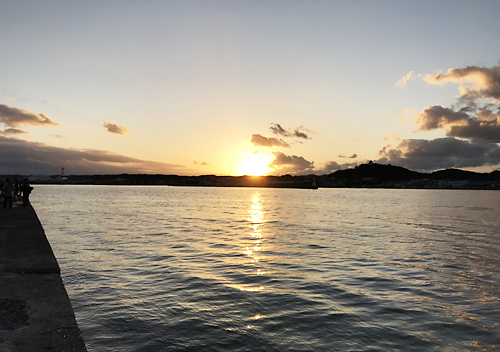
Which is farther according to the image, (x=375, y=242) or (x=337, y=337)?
(x=375, y=242)

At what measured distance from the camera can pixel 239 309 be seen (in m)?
9.34

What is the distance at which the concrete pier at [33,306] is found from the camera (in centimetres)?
492

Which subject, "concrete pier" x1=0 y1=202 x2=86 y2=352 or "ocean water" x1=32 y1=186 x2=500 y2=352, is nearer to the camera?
"concrete pier" x1=0 y1=202 x2=86 y2=352

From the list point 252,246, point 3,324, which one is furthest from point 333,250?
point 3,324

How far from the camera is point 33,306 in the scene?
6.29 metres

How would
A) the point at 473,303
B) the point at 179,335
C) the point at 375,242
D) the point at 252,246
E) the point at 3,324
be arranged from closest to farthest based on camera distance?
the point at 3,324 < the point at 179,335 < the point at 473,303 < the point at 252,246 < the point at 375,242

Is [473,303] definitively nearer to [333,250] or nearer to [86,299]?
[333,250]

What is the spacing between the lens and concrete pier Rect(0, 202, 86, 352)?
4.92 m

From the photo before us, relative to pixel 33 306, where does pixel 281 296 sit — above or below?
below

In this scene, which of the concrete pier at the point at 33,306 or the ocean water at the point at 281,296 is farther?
the ocean water at the point at 281,296

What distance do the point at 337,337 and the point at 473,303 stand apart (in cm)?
559

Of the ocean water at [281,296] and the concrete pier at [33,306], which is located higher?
the concrete pier at [33,306]

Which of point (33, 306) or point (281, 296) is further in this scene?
point (281, 296)

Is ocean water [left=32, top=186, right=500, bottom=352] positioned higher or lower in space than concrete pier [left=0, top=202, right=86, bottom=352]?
lower
